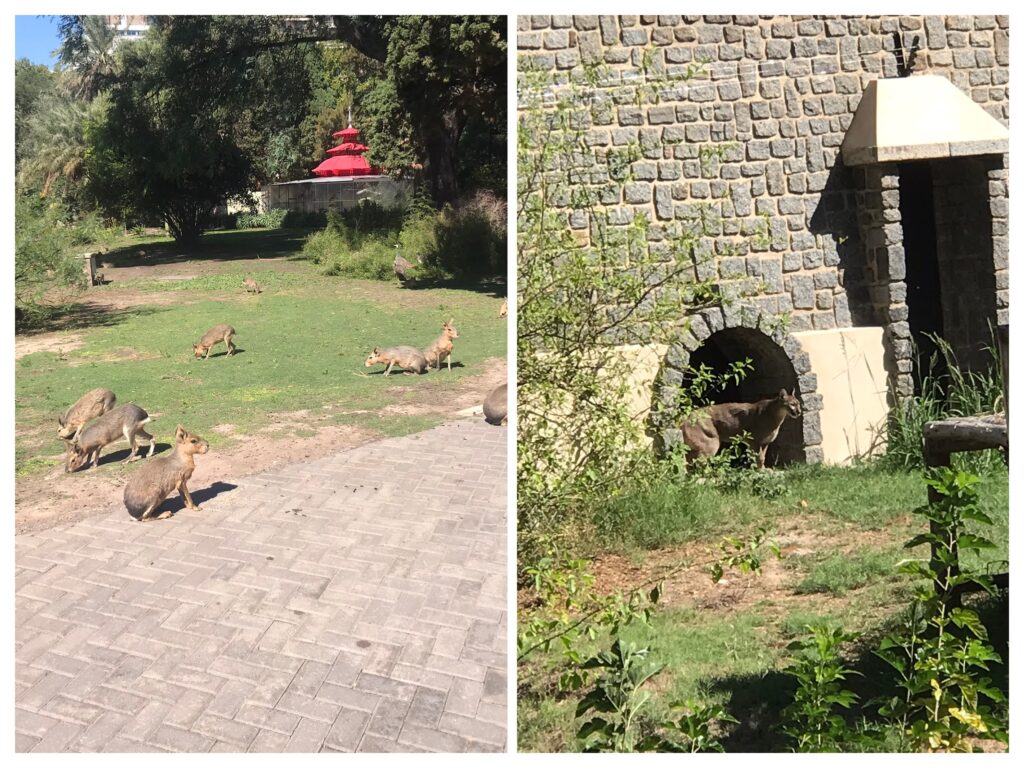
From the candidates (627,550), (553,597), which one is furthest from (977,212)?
(553,597)

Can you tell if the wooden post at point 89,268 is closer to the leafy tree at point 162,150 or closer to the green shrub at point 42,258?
the green shrub at point 42,258

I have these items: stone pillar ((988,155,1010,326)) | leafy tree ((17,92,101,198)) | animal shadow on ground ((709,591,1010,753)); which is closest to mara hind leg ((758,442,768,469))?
stone pillar ((988,155,1010,326))

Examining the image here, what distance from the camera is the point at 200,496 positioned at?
4230 millimetres

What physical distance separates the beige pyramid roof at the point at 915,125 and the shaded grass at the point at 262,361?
12.0ft

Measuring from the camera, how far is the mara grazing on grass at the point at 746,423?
735 cm

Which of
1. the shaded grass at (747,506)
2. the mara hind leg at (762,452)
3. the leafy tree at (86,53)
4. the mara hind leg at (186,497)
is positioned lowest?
the shaded grass at (747,506)

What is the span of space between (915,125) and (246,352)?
5.54 metres

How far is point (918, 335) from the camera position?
7996mm

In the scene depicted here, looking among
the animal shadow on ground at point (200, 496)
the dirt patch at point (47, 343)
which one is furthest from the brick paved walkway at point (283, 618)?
the dirt patch at point (47, 343)

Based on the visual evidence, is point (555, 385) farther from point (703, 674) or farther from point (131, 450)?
point (131, 450)

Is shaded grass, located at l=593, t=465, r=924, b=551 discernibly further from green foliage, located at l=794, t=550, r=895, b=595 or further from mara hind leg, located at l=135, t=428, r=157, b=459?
mara hind leg, located at l=135, t=428, r=157, b=459

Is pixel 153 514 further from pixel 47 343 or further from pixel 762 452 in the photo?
pixel 762 452

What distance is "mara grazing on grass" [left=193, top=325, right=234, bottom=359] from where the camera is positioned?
4.39m

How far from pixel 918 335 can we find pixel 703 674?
4588 millimetres
